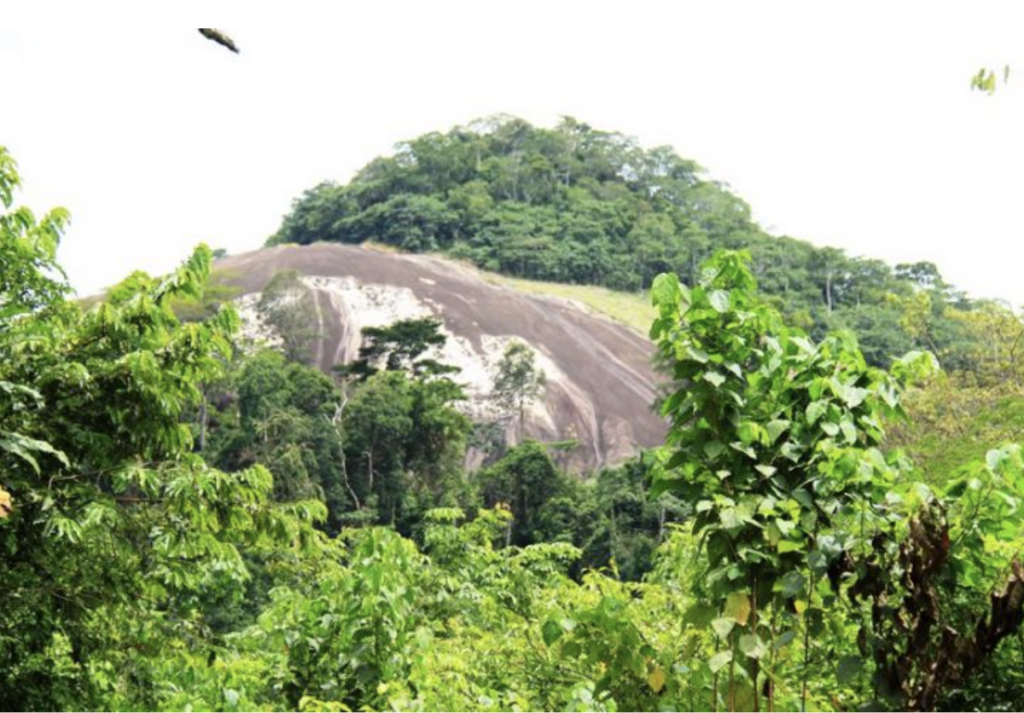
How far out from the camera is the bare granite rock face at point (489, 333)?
121ft

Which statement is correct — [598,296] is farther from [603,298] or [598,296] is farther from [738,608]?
[738,608]

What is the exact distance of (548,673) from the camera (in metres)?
3.05

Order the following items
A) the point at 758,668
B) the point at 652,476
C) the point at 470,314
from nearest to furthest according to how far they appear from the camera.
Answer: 1. the point at 758,668
2. the point at 652,476
3. the point at 470,314

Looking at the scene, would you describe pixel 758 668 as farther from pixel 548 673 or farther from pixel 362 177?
pixel 362 177

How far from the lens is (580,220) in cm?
5759

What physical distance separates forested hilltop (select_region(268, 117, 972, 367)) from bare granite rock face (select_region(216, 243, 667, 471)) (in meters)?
8.88

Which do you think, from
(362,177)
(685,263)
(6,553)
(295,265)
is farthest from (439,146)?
(6,553)

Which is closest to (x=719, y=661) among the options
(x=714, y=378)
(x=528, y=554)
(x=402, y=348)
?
(x=714, y=378)

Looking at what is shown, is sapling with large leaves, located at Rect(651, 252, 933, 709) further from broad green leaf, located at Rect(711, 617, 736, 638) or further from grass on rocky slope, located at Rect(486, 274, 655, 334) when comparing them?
grass on rocky slope, located at Rect(486, 274, 655, 334)

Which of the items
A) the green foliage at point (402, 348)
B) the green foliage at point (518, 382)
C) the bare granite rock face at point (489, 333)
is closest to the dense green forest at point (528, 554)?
the green foliage at point (402, 348)

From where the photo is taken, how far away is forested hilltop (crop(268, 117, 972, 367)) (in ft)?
176

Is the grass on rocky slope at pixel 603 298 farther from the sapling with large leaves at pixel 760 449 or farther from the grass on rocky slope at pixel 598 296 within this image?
the sapling with large leaves at pixel 760 449

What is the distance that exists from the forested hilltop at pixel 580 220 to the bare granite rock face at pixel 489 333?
8.88 meters

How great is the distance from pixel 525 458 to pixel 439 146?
126ft
